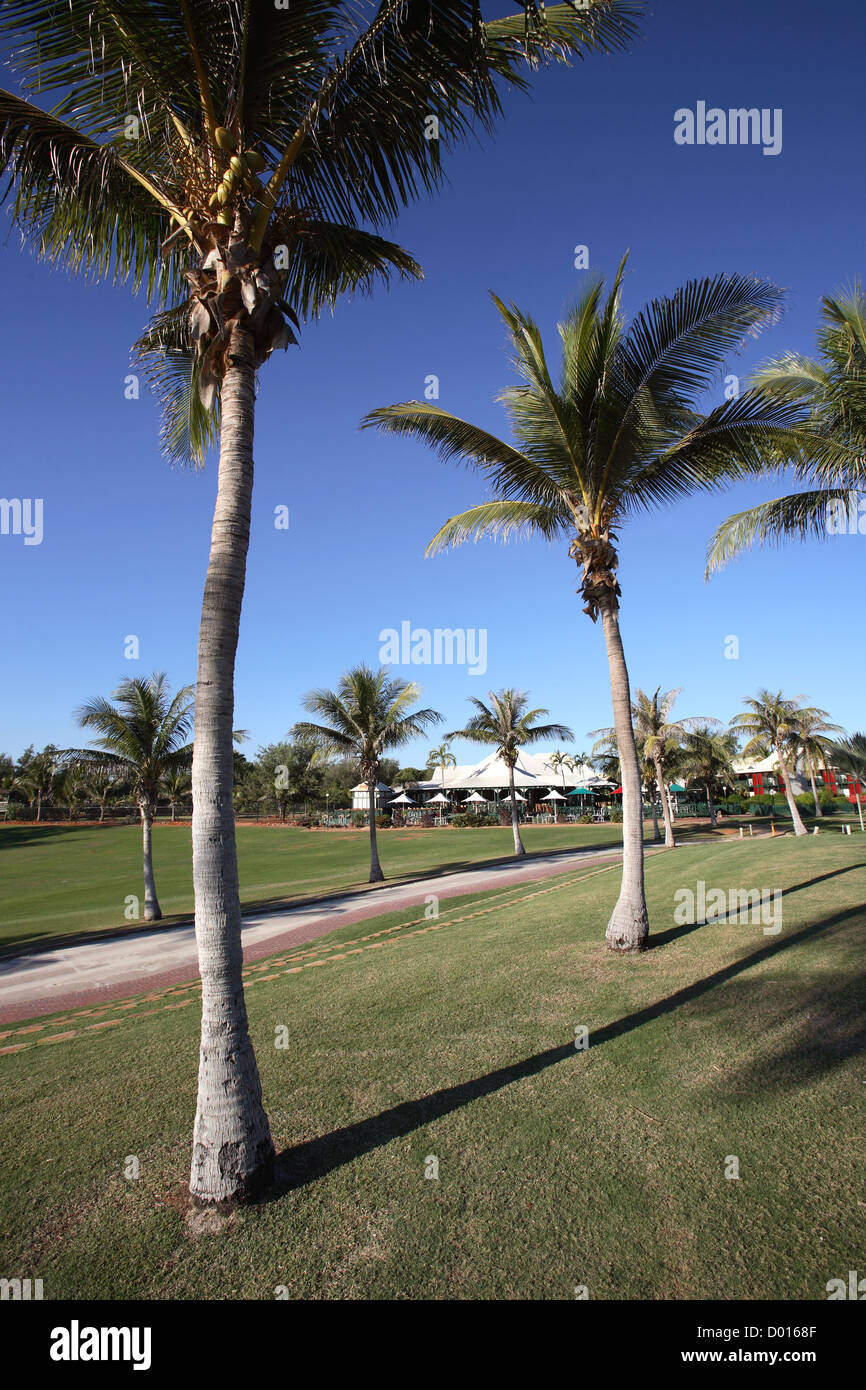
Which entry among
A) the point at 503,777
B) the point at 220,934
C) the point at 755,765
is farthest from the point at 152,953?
the point at 755,765

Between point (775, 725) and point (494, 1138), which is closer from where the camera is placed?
point (494, 1138)

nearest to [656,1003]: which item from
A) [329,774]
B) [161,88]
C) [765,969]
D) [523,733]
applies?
[765,969]

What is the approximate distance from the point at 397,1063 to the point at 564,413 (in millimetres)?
8522

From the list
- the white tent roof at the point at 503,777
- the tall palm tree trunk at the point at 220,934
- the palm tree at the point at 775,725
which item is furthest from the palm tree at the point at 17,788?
the tall palm tree trunk at the point at 220,934

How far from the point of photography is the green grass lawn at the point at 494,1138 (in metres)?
3.49

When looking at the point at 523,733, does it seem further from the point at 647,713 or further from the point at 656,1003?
the point at 656,1003

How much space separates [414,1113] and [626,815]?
5.32m

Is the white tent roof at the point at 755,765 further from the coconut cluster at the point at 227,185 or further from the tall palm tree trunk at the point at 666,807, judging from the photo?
the coconut cluster at the point at 227,185

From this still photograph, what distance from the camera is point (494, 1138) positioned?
4.64 meters

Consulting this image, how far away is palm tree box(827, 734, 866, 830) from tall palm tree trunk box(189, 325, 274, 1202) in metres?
35.7

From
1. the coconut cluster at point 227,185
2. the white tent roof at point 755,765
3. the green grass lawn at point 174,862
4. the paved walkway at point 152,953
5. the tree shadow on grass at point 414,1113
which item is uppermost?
the coconut cluster at point 227,185

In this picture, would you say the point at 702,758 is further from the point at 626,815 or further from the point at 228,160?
the point at 228,160

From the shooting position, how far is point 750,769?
7075cm

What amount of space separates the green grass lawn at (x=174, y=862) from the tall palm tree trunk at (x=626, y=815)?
15.5m
